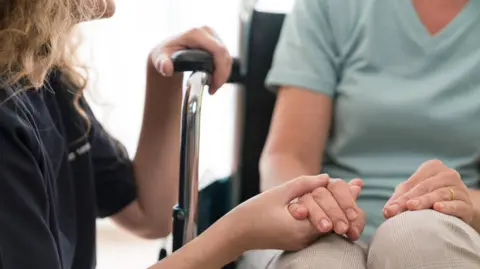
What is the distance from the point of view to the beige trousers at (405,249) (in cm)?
75

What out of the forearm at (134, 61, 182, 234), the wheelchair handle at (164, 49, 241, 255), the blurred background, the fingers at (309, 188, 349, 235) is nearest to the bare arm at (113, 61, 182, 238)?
the forearm at (134, 61, 182, 234)

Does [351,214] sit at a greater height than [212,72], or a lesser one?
lesser

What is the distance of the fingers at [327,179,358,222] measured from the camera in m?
0.82

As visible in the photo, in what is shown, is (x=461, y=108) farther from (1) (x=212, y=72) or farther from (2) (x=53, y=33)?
(2) (x=53, y=33)

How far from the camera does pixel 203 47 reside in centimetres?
92

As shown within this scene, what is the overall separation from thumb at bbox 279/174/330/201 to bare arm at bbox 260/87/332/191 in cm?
28

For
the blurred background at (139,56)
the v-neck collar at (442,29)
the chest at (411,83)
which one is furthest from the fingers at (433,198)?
Answer: the blurred background at (139,56)

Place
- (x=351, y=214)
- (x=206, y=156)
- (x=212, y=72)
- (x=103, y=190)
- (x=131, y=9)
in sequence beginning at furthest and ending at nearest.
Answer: (x=206, y=156) < (x=131, y=9) < (x=103, y=190) < (x=212, y=72) < (x=351, y=214)

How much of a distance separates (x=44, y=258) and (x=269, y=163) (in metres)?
0.48

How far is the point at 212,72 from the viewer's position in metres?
0.92

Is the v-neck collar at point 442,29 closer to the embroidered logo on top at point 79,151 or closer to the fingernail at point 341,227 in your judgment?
the fingernail at point 341,227

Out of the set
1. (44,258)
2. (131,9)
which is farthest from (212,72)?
(131,9)

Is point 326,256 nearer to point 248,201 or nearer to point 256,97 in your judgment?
point 248,201

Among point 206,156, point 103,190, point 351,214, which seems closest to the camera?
point 351,214
